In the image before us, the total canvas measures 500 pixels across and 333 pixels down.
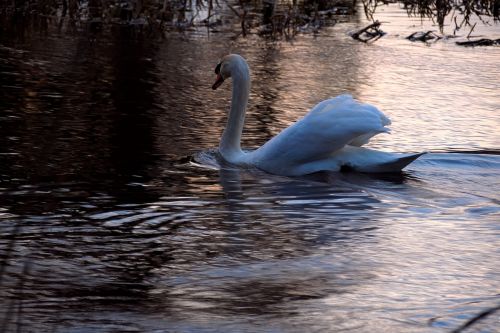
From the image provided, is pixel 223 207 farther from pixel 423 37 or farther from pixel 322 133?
pixel 423 37

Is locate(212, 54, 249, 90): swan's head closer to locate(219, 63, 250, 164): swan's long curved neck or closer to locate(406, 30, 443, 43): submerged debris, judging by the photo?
locate(219, 63, 250, 164): swan's long curved neck

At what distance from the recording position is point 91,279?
5.19 meters

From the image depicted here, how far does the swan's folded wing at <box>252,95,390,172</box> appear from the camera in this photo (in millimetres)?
7719

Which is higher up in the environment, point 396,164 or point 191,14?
point 191,14

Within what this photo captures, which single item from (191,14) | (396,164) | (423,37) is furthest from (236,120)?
(191,14)

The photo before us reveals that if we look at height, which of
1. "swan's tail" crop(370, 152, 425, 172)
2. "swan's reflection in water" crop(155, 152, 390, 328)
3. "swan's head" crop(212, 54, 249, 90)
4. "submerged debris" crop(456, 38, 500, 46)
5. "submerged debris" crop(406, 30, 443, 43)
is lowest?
"swan's reflection in water" crop(155, 152, 390, 328)

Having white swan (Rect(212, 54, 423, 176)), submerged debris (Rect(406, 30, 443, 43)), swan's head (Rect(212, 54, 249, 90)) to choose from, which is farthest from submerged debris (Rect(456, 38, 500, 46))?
white swan (Rect(212, 54, 423, 176))

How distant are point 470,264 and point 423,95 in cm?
549

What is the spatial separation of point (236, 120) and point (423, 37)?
6.53m

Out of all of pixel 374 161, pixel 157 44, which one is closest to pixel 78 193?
pixel 374 161

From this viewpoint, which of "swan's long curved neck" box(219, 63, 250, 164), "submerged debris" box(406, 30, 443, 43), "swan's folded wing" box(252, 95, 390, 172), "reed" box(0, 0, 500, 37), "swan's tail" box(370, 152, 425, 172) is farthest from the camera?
"reed" box(0, 0, 500, 37)

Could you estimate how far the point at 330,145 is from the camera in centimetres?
781

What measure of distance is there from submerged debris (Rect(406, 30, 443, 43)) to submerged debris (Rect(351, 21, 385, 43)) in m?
0.42

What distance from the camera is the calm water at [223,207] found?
15.9 ft
